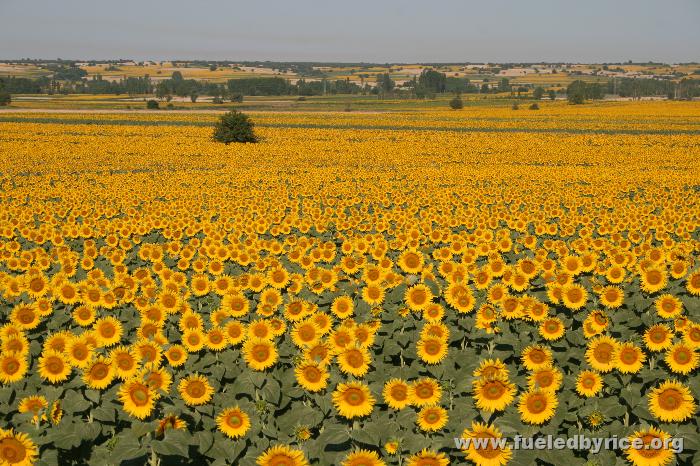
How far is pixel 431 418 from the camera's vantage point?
12.3 feet

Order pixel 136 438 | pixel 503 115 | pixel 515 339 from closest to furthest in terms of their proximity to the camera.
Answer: pixel 136 438, pixel 515 339, pixel 503 115

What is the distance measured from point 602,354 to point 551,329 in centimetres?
79

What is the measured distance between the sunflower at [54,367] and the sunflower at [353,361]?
212 cm

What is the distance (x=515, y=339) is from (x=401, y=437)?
2.19m

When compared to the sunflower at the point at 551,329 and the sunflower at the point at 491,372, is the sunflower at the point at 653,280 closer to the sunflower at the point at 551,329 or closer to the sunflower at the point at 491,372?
the sunflower at the point at 551,329

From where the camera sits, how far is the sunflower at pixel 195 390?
162 inches

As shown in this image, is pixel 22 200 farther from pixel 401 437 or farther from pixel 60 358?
pixel 401 437

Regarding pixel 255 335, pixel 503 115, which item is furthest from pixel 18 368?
pixel 503 115

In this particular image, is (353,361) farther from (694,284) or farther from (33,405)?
(694,284)

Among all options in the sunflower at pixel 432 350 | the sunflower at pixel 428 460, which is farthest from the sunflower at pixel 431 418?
the sunflower at pixel 432 350

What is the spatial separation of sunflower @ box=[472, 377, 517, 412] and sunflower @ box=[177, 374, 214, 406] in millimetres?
2021

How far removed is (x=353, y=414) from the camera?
3891 millimetres

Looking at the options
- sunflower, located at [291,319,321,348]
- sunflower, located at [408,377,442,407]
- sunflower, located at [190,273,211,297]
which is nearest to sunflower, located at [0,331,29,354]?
sunflower, located at [291,319,321,348]

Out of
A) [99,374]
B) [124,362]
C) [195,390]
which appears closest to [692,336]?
[195,390]
